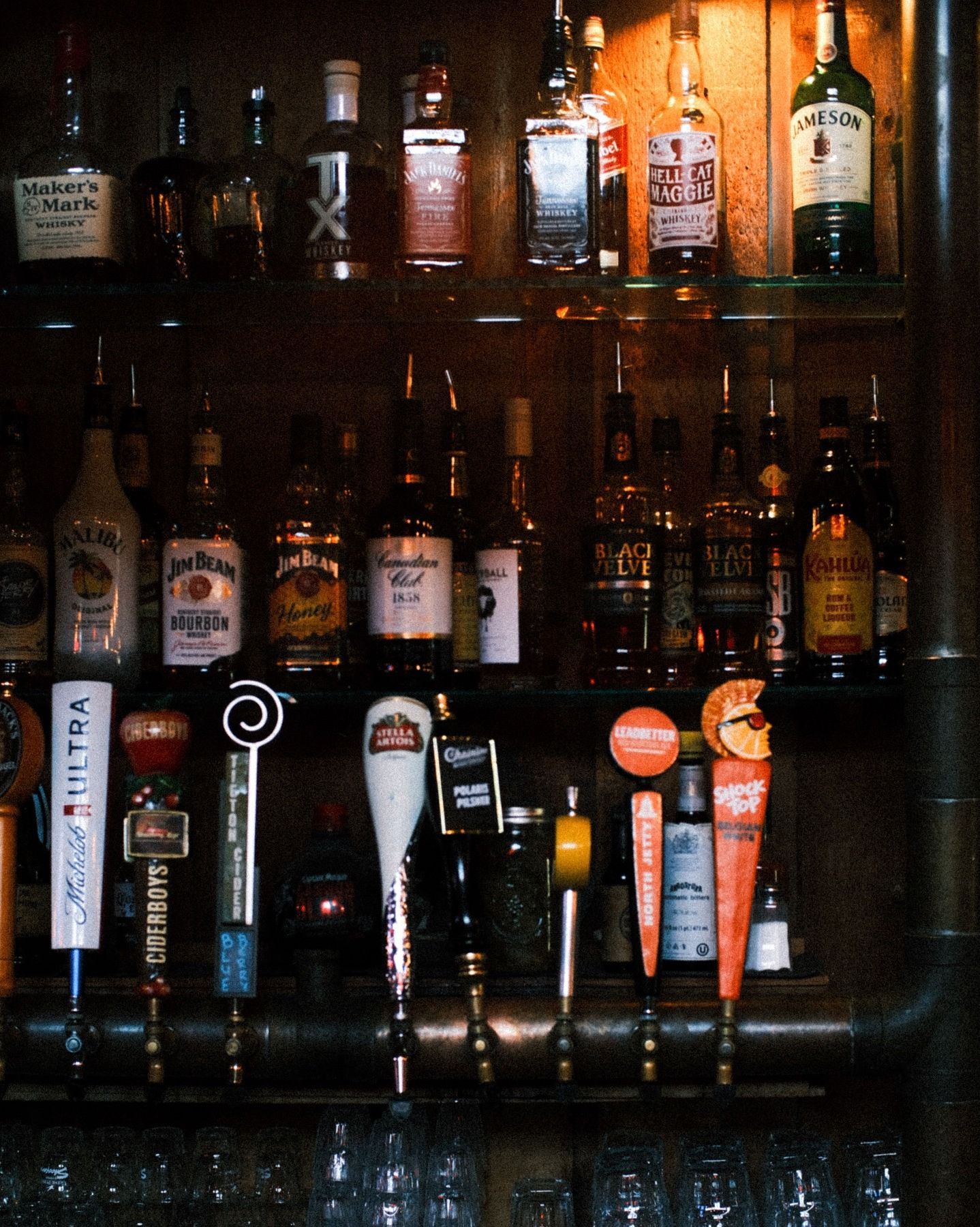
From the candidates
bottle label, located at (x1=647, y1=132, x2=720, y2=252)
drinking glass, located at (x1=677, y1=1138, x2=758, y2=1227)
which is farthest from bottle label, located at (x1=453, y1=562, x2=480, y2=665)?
drinking glass, located at (x1=677, y1=1138, x2=758, y2=1227)

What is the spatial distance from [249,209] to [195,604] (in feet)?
1.58

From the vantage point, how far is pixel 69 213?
1.87 meters

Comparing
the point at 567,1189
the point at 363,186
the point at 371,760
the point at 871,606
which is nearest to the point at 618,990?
the point at 567,1189

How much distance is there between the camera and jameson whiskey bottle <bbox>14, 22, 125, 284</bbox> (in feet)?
6.15

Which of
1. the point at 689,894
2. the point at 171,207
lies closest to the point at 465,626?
the point at 689,894

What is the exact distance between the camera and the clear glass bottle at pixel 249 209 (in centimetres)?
188

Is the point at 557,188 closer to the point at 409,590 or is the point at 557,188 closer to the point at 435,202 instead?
the point at 435,202

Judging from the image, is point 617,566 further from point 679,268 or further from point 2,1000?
point 2,1000

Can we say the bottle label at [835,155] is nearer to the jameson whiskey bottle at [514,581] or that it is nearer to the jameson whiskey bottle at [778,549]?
the jameson whiskey bottle at [778,549]

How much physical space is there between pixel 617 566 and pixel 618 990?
48 cm

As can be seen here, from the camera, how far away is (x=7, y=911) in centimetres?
164

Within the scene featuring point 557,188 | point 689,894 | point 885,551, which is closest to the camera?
point 689,894

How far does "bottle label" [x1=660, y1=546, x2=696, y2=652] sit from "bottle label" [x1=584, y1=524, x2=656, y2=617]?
0.12ft

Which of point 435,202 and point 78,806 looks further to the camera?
point 435,202
